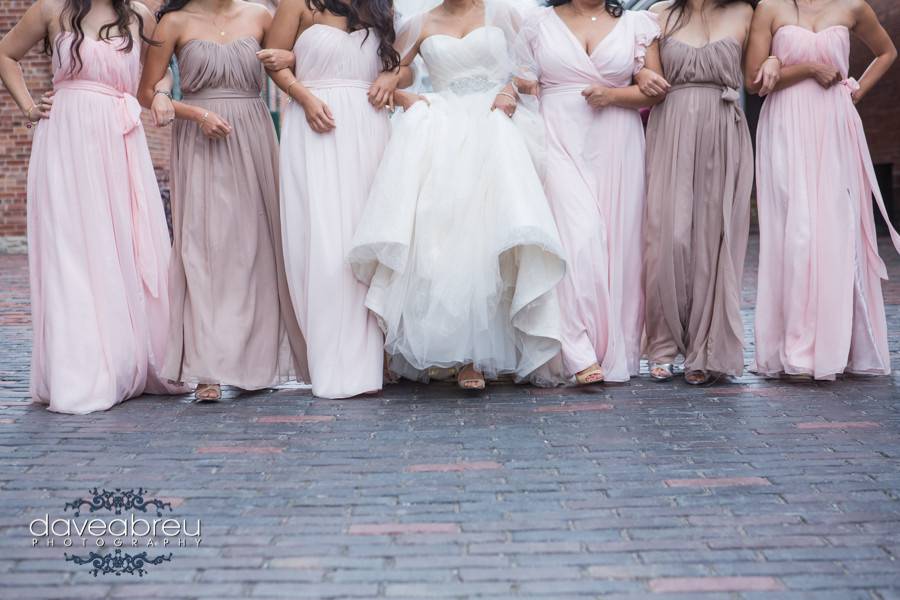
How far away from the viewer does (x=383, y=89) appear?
572 cm

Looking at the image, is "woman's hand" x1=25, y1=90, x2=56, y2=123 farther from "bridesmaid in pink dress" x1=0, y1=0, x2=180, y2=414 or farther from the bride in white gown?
the bride in white gown

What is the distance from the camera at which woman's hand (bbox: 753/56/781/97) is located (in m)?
5.77

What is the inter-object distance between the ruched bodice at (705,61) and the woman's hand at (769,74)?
141 millimetres

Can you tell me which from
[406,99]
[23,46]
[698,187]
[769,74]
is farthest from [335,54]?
[769,74]

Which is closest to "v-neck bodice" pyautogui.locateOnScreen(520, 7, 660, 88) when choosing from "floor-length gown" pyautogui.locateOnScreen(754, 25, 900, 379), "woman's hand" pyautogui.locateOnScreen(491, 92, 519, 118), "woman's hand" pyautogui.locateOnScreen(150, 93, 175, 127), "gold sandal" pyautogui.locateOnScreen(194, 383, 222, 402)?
"woman's hand" pyautogui.locateOnScreen(491, 92, 519, 118)

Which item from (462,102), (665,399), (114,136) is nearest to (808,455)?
(665,399)

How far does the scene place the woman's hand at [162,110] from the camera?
5.44 metres

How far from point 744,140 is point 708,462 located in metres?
2.45

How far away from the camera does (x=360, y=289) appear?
5.70m

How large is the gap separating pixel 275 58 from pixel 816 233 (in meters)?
3.17

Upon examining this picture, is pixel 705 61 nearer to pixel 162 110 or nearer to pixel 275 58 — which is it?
pixel 275 58

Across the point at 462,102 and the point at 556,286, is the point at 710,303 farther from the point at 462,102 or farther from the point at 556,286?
the point at 462,102

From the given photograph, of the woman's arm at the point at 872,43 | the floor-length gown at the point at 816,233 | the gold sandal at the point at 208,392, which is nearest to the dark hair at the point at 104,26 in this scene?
the gold sandal at the point at 208,392

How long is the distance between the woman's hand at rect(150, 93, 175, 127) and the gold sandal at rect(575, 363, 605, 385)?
259 cm
